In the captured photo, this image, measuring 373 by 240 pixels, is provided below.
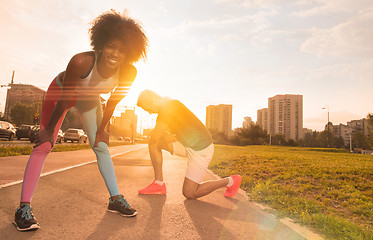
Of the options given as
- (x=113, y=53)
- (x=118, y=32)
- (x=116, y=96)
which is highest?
(x=118, y=32)

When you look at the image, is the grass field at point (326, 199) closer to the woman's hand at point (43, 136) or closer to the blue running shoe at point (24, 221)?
the blue running shoe at point (24, 221)

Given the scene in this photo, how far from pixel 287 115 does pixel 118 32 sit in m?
122

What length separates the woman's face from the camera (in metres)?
2.73

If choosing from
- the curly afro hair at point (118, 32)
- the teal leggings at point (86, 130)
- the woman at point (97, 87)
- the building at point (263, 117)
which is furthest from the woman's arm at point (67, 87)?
the building at point (263, 117)

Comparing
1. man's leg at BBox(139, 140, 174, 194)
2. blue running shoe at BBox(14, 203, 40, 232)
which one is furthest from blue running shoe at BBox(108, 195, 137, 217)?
man's leg at BBox(139, 140, 174, 194)

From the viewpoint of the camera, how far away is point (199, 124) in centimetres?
371

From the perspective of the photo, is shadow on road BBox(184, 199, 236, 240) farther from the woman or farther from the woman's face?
the woman's face

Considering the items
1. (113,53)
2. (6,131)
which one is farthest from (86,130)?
(6,131)

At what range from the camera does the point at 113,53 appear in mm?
2732

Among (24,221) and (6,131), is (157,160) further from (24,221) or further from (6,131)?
(6,131)

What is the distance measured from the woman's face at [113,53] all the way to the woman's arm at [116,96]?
19cm

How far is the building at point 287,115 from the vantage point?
114m

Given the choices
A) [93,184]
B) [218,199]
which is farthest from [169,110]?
[93,184]

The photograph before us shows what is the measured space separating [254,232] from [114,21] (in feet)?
8.85
